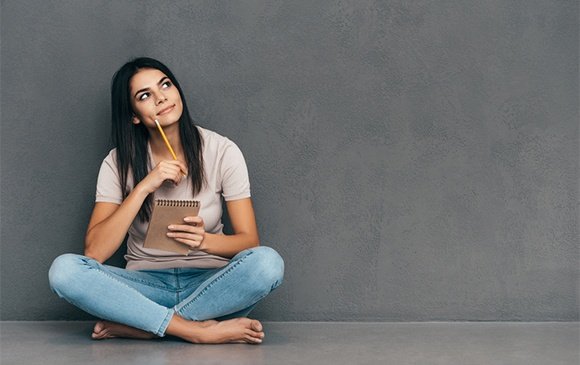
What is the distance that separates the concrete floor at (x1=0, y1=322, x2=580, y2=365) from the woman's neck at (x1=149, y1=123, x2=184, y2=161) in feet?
1.92

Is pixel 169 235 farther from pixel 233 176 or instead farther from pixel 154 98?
pixel 154 98

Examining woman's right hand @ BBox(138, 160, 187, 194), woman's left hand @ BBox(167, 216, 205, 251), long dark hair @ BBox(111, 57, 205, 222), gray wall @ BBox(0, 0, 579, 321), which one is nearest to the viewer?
woman's left hand @ BBox(167, 216, 205, 251)

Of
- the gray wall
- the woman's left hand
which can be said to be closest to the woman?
the woman's left hand

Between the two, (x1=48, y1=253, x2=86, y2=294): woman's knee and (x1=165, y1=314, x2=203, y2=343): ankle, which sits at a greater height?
(x1=48, y1=253, x2=86, y2=294): woman's knee

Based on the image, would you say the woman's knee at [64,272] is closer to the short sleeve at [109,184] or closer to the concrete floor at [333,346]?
the concrete floor at [333,346]

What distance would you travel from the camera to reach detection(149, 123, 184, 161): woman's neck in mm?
2623

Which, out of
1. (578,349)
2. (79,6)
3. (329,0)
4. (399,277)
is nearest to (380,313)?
(399,277)

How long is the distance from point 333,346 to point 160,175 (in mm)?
715

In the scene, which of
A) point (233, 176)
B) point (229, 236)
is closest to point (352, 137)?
point (233, 176)

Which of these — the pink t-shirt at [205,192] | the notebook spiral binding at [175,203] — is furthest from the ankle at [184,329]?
the notebook spiral binding at [175,203]

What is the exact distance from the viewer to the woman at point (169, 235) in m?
2.35

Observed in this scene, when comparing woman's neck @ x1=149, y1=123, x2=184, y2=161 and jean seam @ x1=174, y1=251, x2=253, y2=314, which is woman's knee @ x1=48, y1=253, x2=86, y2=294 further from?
woman's neck @ x1=149, y1=123, x2=184, y2=161

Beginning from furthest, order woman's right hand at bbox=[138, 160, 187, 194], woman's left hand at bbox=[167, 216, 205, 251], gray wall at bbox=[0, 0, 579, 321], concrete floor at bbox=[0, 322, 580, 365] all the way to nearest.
Answer: gray wall at bbox=[0, 0, 579, 321] < woman's right hand at bbox=[138, 160, 187, 194] < woman's left hand at bbox=[167, 216, 205, 251] < concrete floor at bbox=[0, 322, 580, 365]

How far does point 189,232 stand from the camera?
2330mm
